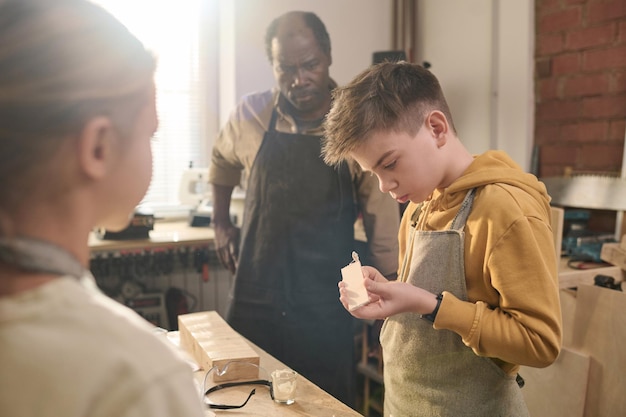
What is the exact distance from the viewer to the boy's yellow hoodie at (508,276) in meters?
1.09

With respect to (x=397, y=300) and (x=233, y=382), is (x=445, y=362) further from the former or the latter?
(x=233, y=382)

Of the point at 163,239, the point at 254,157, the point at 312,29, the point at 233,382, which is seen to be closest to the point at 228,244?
the point at 254,157

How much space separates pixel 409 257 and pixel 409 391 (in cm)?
31

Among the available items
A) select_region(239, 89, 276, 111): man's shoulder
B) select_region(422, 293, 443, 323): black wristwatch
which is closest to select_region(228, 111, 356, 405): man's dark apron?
select_region(239, 89, 276, 111): man's shoulder

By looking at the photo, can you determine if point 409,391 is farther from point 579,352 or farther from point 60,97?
point 60,97

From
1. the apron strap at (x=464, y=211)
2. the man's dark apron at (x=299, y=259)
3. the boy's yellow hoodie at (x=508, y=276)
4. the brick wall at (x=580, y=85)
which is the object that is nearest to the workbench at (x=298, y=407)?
the boy's yellow hoodie at (x=508, y=276)

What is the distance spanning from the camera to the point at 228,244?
2566mm

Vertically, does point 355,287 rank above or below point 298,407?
above

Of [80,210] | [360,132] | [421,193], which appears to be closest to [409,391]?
[421,193]

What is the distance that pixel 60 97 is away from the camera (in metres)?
0.52

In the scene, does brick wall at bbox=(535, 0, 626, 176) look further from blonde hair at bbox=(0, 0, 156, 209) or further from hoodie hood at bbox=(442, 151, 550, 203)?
blonde hair at bbox=(0, 0, 156, 209)

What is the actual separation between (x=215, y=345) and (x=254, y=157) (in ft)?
3.46

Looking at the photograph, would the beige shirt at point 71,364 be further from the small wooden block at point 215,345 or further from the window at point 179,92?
the window at point 179,92

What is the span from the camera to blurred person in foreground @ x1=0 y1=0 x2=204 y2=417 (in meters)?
0.50
